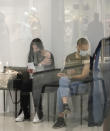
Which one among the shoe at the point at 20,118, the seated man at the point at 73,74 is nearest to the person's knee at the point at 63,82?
the seated man at the point at 73,74

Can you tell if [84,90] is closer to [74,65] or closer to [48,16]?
[74,65]

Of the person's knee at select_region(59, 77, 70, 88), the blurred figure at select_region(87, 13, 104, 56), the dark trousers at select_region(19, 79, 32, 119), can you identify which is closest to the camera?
the blurred figure at select_region(87, 13, 104, 56)

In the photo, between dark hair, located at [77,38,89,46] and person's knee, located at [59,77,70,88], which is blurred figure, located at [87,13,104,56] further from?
person's knee, located at [59,77,70,88]

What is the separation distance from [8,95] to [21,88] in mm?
135

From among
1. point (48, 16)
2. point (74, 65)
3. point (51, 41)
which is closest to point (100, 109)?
point (74, 65)

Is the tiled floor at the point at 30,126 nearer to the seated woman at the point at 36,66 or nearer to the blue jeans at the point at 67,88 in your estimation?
the seated woman at the point at 36,66

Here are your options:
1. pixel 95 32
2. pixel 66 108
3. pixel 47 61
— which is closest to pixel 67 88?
pixel 66 108

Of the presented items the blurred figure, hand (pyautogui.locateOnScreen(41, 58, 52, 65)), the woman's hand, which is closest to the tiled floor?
the woman's hand

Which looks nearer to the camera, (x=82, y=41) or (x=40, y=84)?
(x=82, y=41)

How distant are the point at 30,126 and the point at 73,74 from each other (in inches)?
24.4

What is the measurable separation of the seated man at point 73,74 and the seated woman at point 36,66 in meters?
0.15

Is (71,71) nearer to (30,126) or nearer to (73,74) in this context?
(73,74)

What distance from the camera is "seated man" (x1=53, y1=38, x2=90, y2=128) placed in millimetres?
2070

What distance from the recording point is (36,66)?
2193 millimetres
